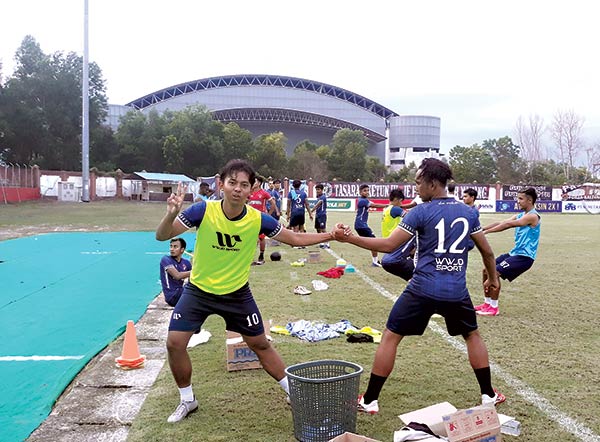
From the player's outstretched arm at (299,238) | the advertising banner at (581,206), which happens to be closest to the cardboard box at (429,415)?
the player's outstretched arm at (299,238)

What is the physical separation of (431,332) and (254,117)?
9553cm

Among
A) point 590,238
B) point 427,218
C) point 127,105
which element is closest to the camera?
point 427,218

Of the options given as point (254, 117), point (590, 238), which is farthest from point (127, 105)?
point (590, 238)

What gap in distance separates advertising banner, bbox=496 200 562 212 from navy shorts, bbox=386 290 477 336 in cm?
3941

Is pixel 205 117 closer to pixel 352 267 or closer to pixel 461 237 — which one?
pixel 352 267

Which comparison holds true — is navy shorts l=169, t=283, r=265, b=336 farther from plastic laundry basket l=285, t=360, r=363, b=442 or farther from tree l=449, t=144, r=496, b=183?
tree l=449, t=144, r=496, b=183

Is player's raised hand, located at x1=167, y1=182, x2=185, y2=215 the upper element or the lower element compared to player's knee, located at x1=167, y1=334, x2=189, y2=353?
upper

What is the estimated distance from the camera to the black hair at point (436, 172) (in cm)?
425

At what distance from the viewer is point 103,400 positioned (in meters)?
4.64

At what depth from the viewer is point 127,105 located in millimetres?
98250

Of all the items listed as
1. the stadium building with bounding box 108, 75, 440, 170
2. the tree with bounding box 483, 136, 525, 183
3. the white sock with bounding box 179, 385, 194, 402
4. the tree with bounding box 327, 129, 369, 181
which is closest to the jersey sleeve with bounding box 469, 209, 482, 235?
the white sock with bounding box 179, 385, 194, 402

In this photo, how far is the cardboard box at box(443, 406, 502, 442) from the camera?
10.9 ft

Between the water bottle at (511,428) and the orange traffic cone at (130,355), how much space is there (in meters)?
3.46

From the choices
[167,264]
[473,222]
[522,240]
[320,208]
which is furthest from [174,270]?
[320,208]
